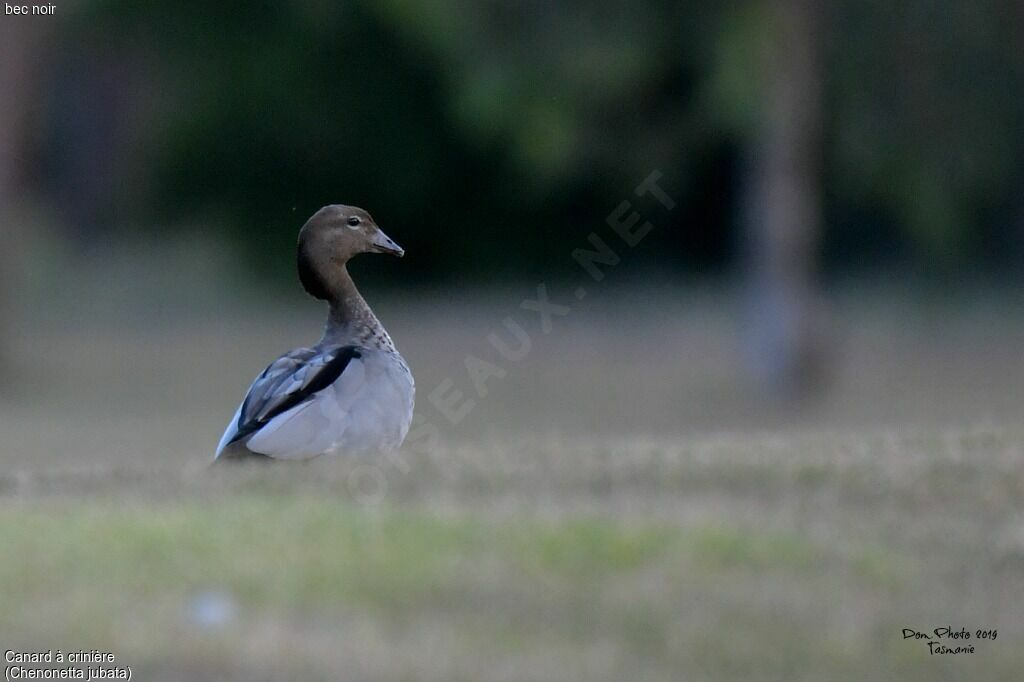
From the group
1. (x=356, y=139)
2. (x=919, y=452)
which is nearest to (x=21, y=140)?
(x=356, y=139)

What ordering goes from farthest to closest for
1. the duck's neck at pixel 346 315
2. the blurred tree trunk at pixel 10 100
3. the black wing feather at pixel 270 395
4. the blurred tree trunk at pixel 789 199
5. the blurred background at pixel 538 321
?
1. the blurred tree trunk at pixel 10 100
2. the blurred tree trunk at pixel 789 199
3. the duck's neck at pixel 346 315
4. the black wing feather at pixel 270 395
5. the blurred background at pixel 538 321

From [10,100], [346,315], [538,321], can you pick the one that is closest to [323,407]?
[346,315]

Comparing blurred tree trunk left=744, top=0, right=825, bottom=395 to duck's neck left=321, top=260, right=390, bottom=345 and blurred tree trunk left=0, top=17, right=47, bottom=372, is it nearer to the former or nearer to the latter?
blurred tree trunk left=0, top=17, right=47, bottom=372

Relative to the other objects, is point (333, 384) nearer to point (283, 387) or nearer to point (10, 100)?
point (283, 387)

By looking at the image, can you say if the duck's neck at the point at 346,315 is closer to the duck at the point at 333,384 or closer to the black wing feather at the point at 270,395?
the duck at the point at 333,384

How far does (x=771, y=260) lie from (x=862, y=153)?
2.56 meters

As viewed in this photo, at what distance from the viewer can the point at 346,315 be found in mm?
7891

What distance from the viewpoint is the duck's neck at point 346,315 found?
309 inches

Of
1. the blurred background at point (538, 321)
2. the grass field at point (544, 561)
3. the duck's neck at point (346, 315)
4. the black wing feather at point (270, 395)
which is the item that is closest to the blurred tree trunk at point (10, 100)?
the blurred background at point (538, 321)

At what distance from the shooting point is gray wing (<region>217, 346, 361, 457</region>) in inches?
279

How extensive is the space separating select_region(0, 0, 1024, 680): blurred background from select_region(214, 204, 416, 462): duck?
371 mm

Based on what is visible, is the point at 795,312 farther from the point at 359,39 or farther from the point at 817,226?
the point at 359,39

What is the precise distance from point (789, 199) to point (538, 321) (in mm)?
5186

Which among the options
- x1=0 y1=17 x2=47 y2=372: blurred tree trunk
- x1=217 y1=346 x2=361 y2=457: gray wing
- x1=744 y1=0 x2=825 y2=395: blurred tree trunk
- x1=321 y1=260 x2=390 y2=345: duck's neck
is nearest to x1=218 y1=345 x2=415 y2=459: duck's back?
x1=217 y1=346 x2=361 y2=457: gray wing
